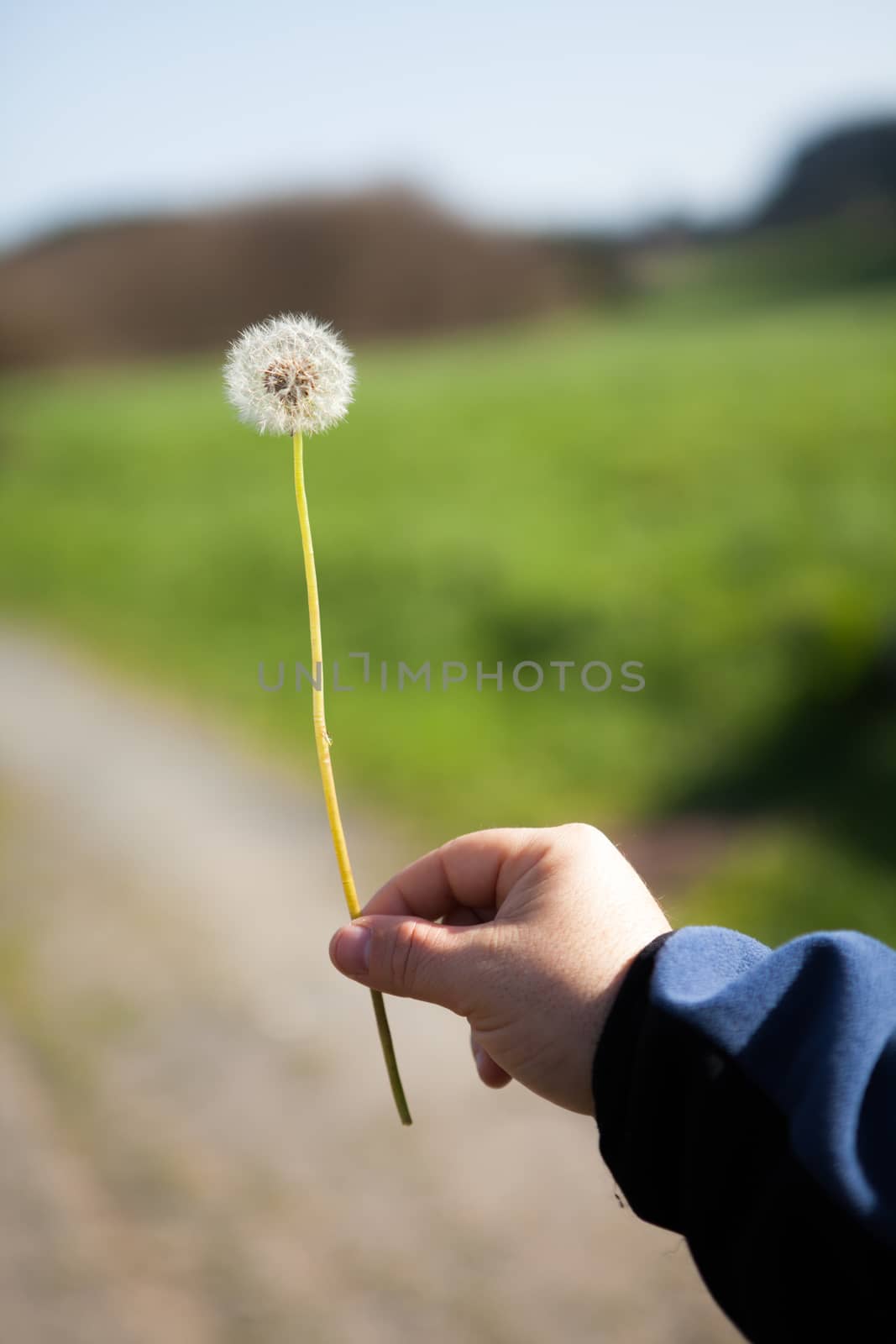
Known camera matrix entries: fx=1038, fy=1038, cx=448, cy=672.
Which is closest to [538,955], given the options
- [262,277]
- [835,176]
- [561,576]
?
[561,576]

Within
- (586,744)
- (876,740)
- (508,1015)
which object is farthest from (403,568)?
(508,1015)

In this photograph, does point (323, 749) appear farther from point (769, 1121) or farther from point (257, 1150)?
point (257, 1150)

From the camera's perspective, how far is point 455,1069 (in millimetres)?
4125

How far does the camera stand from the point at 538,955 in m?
1.26

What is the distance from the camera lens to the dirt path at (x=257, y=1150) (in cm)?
308

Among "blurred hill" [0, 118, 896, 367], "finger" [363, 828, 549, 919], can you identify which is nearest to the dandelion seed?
"finger" [363, 828, 549, 919]

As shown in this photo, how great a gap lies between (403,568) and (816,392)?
6041mm

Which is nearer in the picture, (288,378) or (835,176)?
(288,378)

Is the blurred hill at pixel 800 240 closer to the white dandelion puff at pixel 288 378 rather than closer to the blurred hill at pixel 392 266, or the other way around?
the blurred hill at pixel 392 266

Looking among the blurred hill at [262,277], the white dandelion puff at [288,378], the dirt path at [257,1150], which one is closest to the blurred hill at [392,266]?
the blurred hill at [262,277]

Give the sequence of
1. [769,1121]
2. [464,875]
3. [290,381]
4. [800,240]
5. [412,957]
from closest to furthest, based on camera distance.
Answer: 1. [769,1121]
2. [290,381]
3. [412,957]
4. [464,875]
5. [800,240]

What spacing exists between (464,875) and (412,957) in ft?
0.61

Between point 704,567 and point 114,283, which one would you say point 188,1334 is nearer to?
point 704,567

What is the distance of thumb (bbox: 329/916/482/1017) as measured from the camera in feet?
4.27
